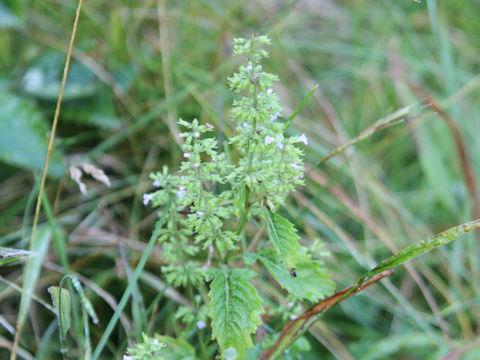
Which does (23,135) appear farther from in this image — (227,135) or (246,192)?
(246,192)

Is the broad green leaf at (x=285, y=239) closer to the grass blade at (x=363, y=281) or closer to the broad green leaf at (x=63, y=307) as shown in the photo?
the grass blade at (x=363, y=281)

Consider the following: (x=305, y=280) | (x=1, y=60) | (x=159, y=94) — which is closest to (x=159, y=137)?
(x=159, y=94)

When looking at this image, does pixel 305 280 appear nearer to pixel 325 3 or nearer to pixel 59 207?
pixel 59 207

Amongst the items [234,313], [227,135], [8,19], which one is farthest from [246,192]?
[8,19]

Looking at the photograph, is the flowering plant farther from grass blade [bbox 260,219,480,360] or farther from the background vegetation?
the background vegetation

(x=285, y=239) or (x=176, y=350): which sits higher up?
(x=285, y=239)

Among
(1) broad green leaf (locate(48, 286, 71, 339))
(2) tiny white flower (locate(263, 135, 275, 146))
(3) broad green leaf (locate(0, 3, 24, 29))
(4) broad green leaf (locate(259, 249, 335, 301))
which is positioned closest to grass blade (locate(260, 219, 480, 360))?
(4) broad green leaf (locate(259, 249, 335, 301))

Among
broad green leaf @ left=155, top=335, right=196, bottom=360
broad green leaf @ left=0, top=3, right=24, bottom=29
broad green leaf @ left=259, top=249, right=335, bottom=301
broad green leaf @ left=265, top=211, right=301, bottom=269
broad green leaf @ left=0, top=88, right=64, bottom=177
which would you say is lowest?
broad green leaf @ left=155, top=335, right=196, bottom=360
